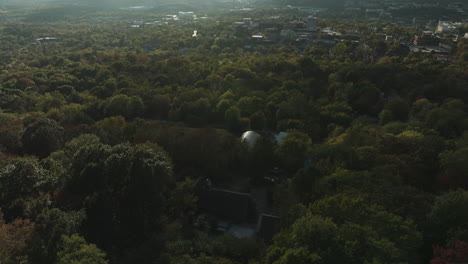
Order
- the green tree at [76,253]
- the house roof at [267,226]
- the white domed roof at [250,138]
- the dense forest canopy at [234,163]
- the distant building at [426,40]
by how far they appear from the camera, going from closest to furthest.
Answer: the green tree at [76,253]
the dense forest canopy at [234,163]
the house roof at [267,226]
the white domed roof at [250,138]
the distant building at [426,40]

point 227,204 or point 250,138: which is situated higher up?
point 250,138

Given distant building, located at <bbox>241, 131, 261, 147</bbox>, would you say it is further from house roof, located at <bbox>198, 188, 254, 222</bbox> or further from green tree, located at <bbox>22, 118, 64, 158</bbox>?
green tree, located at <bbox>22, 118, 64, 158</bbox>

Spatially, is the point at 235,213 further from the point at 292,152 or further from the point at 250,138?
the point at 250,138

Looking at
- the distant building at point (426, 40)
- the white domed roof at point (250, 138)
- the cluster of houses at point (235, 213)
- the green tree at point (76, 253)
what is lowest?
the cluster of houses at point (235, 213)

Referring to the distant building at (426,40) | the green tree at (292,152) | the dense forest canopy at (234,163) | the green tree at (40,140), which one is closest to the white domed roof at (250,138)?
the dense forest canopy at (234,163)

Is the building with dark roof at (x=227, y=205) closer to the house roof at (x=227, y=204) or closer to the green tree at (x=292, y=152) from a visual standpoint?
the house roof at (x=227, y=204)

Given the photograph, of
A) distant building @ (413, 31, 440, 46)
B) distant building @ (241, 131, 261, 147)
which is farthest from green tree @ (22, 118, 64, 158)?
distant building @ (413, 31, 440, 46)

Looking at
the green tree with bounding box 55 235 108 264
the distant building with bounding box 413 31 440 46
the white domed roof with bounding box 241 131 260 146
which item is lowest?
the white domed roof with bounding box 241 131 260 146

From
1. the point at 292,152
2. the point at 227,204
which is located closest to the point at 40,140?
the point at 227,204

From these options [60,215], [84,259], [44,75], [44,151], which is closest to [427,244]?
[84,259]
